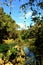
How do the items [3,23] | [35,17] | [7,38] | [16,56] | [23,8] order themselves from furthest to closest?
[7,38] < [3,23] < [16,56] < [35,17] < [23,8]

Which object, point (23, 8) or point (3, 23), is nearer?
point (23, 8)

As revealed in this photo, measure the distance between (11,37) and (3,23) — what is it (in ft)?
27.1

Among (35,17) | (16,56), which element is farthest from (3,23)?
(35,17)

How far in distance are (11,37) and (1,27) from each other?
7.71 meters

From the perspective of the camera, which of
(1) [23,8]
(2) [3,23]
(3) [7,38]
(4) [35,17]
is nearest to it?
(1) [23,8]

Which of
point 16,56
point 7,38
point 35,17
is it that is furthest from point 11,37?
point 35,17

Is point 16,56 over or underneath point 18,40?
over

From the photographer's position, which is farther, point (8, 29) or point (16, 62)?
point (8, 29)

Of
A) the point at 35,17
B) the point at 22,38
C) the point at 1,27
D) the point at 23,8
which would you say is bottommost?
the point at 22,38

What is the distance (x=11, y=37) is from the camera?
242ft

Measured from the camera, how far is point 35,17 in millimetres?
11977

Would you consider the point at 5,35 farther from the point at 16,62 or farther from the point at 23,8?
the point at 23,8

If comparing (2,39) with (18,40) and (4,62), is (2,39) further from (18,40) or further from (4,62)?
(4,62)

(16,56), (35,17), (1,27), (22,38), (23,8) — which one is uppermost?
(23,8)
